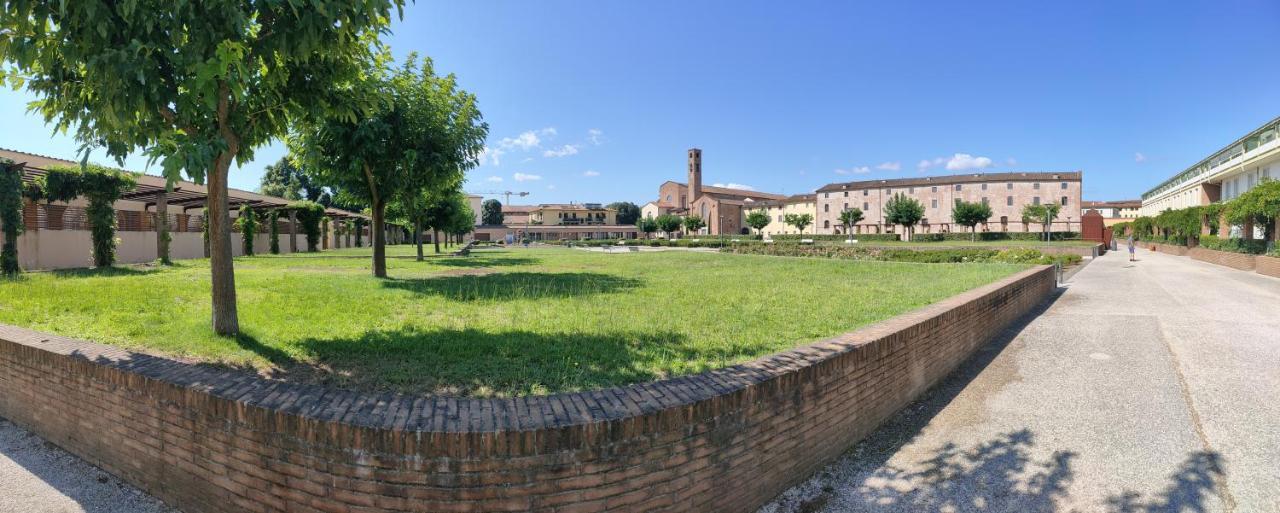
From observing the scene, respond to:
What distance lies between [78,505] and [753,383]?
4252mm

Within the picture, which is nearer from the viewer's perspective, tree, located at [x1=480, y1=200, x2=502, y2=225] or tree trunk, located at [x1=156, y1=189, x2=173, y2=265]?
tree trunk, located at [x1=156, y1=189, x2=173, y2=265]

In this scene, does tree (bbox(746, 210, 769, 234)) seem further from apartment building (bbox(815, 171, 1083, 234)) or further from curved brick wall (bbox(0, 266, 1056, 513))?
curved brick wall (bbox(0, 266, 1056, 513))

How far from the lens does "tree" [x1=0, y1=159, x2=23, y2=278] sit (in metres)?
12.2

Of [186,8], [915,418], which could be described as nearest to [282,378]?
[186,8]

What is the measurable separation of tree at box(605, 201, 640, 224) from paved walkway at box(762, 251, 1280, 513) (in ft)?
335

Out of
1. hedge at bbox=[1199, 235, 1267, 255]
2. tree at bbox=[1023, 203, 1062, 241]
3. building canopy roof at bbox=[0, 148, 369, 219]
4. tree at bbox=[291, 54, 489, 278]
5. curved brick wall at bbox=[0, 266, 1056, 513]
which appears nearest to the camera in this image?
curved brick wall at bbox=[0, 266, 1056, 513]

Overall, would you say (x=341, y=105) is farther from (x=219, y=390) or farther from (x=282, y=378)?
(x=219, y=390)

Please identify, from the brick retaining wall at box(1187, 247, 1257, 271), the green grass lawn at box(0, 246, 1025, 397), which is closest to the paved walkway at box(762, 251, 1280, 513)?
the green grass lawn at box(0, 246, 1025, 397)

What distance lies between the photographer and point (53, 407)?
413cm

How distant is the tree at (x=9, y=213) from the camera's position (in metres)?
12.2

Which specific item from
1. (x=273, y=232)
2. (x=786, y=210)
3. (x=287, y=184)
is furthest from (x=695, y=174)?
(x=273, y=232)

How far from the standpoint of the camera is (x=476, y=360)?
4582mm

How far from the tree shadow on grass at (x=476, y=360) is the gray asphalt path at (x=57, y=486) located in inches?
41.8

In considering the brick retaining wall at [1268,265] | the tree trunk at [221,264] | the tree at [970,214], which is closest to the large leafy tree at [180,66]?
the tree trunk at [221,264]
